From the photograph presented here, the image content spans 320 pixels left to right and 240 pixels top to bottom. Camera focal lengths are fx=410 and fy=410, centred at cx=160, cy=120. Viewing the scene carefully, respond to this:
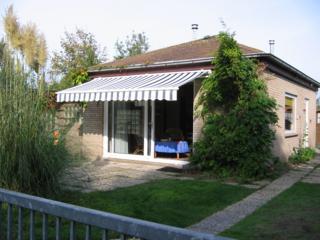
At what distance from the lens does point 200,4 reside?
65.9 ft

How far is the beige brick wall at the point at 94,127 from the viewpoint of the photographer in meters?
17.7

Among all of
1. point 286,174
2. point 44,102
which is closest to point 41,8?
point 44,102

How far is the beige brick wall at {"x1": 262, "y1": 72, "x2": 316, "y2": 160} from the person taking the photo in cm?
1605

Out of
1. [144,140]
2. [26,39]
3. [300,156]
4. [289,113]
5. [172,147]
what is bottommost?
[300,156]

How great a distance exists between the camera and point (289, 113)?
1952cm

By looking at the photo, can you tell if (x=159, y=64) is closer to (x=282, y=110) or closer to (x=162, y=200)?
(x=282, y=110)

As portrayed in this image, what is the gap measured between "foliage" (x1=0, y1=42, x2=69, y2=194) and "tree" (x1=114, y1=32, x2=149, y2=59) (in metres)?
48.7

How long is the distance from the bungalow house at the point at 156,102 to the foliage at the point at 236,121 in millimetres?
964

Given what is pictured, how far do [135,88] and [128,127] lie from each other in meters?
3.40

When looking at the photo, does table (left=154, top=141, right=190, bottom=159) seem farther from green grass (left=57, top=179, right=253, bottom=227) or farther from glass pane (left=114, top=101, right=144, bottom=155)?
green grass (left=57, top=179, right=253, bottom=227)

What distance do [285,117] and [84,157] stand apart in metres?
12.4

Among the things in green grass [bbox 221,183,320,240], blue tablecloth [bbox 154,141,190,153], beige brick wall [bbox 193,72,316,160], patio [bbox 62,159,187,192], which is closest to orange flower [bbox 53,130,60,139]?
patio [bbox 62,159,187,192]

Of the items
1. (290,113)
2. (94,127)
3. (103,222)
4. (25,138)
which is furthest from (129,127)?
(103,222)

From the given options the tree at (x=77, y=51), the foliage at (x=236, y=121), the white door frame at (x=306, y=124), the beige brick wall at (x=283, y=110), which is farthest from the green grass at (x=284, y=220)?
the tree at (x=77, y=51)
